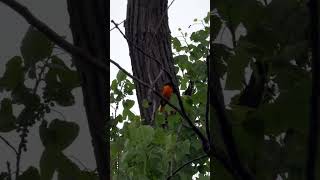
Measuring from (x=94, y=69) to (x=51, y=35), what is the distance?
48mm

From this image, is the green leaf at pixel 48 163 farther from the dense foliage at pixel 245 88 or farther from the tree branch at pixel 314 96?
the tree branch at pixel 314 96

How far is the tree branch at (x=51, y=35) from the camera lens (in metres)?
0.49

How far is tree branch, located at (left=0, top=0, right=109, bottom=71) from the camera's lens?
19.5 inches

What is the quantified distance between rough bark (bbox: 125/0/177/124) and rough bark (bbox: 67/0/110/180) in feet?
1.98

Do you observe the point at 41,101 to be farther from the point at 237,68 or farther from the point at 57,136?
the point at 237,68

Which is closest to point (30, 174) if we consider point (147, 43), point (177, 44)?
point (147, 43)

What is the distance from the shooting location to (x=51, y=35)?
0.50 m

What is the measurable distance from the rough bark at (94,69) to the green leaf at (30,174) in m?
0.06

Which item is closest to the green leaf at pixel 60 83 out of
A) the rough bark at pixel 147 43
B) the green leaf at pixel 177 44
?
the rough bark at pixel 147 43

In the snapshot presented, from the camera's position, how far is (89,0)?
1.65ft

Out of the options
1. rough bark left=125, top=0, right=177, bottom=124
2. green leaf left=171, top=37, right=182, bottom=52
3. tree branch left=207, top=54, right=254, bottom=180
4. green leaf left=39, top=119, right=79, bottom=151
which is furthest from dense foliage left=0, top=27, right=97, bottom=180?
green leaf left=171, top=37, right=182, bottom=52

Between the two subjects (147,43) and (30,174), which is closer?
(30,174)

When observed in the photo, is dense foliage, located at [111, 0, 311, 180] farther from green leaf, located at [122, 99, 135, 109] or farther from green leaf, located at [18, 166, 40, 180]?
green leaf, located at [122, 99, 135, 109]

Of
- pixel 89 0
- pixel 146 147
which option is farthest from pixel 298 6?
pixel 146 147
